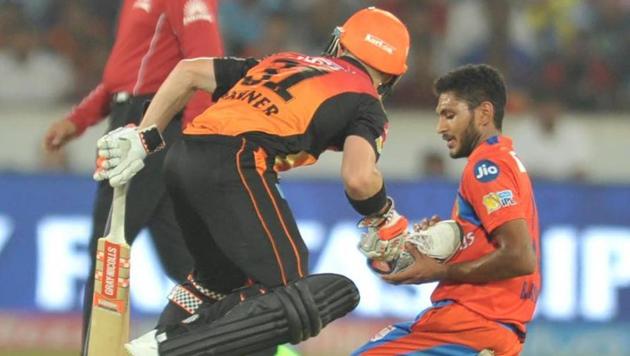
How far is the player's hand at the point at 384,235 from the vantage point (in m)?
5.44

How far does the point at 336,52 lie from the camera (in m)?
5.92

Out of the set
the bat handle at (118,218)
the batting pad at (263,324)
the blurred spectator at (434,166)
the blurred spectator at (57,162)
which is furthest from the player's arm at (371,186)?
the blurred spectator at (57,162)

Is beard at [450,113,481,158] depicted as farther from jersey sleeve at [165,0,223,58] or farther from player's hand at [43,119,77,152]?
player's hand at [43,119,77,152]

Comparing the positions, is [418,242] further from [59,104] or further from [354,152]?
[59,104]

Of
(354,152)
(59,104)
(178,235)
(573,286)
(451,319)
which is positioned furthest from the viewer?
(59,104)

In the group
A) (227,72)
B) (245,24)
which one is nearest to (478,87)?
(227,72)

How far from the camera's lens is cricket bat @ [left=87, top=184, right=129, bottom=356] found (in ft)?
18.7

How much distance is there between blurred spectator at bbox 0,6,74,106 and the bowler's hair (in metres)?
6.10

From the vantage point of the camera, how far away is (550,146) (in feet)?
36.9

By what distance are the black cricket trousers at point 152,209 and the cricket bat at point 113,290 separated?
887 mm

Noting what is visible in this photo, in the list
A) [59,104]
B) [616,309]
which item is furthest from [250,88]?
[59,104]

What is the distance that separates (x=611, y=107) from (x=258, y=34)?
9.87ft

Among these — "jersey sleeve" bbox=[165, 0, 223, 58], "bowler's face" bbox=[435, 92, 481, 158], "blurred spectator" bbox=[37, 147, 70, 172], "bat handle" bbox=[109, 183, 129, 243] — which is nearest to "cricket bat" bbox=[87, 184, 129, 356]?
"bat handle" bbox=[109, 183, 129, 243]

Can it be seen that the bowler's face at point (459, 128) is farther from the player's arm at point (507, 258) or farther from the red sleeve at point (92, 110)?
the red sleeve at point (92, 110)
